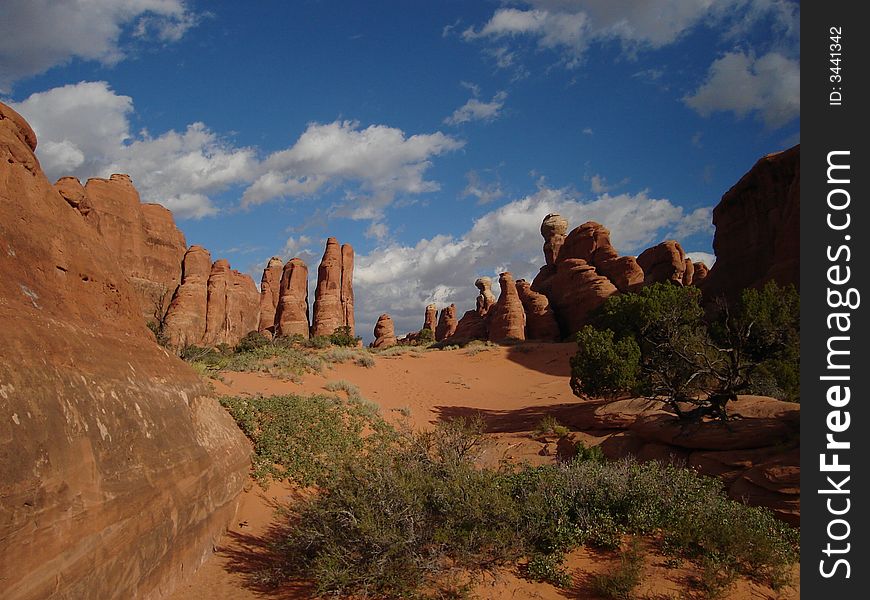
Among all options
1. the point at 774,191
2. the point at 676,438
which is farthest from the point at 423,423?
the point at 774,191

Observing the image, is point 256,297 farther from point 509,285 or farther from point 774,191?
point 774,191

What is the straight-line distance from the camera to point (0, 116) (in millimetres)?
6055

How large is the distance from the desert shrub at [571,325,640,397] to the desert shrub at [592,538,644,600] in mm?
13274

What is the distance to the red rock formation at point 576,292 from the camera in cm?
4809

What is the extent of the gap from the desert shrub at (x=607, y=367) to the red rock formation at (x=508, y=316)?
29.6 m

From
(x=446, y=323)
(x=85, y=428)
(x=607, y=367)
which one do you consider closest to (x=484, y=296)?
(x=446, y=323)

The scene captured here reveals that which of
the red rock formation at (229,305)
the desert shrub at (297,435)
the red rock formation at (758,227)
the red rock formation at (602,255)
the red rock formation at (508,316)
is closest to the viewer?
the desert shrub at (297,435)

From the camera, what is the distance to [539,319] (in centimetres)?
5306

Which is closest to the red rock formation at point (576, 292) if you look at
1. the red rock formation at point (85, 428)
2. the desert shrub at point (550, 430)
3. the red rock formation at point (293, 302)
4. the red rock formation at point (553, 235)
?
the red rock formation at point (553, 235)

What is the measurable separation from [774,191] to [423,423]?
2915cm

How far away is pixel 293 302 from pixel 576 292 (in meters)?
38.4

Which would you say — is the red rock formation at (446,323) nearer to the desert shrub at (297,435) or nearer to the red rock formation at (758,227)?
the red rock formation at (758,227)

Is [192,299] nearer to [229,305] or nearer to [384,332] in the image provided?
[229,305]

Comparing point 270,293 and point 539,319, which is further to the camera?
point 270,293
